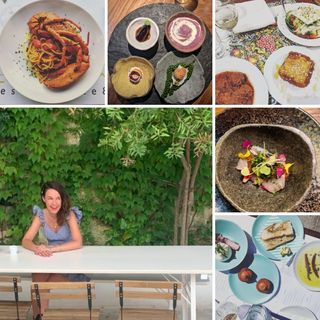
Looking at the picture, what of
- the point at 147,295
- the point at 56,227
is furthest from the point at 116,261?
the point at 56,227

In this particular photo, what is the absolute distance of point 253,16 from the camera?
9.78ft

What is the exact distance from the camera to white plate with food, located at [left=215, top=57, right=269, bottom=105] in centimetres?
300

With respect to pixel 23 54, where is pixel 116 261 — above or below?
below

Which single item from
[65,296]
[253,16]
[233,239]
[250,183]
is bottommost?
[65,296]

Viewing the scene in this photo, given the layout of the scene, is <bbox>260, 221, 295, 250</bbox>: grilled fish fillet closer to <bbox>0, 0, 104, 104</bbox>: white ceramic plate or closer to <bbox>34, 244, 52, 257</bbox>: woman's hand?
<bbox>0, 0, 104, 104</bbox>: white ceramic plate

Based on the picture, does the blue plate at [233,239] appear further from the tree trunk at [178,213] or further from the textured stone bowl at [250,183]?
the tree trunk at [178,213]


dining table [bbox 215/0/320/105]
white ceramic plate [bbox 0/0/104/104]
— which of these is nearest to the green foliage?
white ceramic plate [bbox 0/0/104/104]

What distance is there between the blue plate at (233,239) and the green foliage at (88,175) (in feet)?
8.16

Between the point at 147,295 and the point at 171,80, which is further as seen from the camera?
the point at 147,295

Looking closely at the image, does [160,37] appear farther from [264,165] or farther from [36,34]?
[264,165]

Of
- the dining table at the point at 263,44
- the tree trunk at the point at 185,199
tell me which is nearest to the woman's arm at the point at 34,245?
the dining table at the point at 263,44

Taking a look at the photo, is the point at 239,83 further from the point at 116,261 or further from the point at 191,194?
the point at 191,194

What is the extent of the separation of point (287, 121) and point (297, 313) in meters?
0.95

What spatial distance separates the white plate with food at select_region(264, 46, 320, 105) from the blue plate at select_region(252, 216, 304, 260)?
0.57 metres
